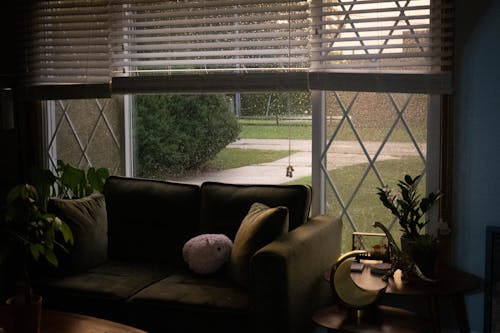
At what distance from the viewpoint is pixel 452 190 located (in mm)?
3691

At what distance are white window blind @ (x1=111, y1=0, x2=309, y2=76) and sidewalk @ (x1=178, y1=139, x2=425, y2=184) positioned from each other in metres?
0.47

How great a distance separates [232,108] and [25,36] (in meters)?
1.58

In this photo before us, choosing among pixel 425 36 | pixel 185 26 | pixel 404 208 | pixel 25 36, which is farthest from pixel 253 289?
pixel 25 36

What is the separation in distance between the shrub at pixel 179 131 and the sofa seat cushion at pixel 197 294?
101 centimetres

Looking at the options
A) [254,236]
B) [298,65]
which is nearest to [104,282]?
[254,236]

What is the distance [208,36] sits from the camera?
13.8ft

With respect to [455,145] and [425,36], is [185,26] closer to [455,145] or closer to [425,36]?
[425,36]

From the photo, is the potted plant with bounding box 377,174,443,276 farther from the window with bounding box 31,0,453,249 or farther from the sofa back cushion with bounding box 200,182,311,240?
the sofa back cushion with bounding box 200,182,311,240

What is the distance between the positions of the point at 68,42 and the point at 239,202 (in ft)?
5.57

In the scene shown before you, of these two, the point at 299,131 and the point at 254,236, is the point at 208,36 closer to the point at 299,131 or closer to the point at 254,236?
the point at 299,131

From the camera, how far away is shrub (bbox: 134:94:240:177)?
4414 millimetres

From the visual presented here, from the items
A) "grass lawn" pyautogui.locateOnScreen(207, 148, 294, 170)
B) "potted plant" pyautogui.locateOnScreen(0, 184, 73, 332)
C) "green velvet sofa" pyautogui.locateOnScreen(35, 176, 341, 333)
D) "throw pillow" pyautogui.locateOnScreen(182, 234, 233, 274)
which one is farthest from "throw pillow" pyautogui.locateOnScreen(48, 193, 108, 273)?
"potted plant" pyautogui.locateOnScreen(0, 184, 73, 332)

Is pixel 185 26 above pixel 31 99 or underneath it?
above

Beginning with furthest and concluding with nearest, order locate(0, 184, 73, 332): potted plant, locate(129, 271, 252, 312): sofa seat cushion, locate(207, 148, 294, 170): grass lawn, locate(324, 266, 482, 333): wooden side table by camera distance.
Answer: locate(207, 148, 294, 170): grass lawn < locate(129, 271, 252, 312): sofa seat cushion < locate(324, 266, 482, 333): wooden side table < locate(0, 184, 73, 332): potted plant
